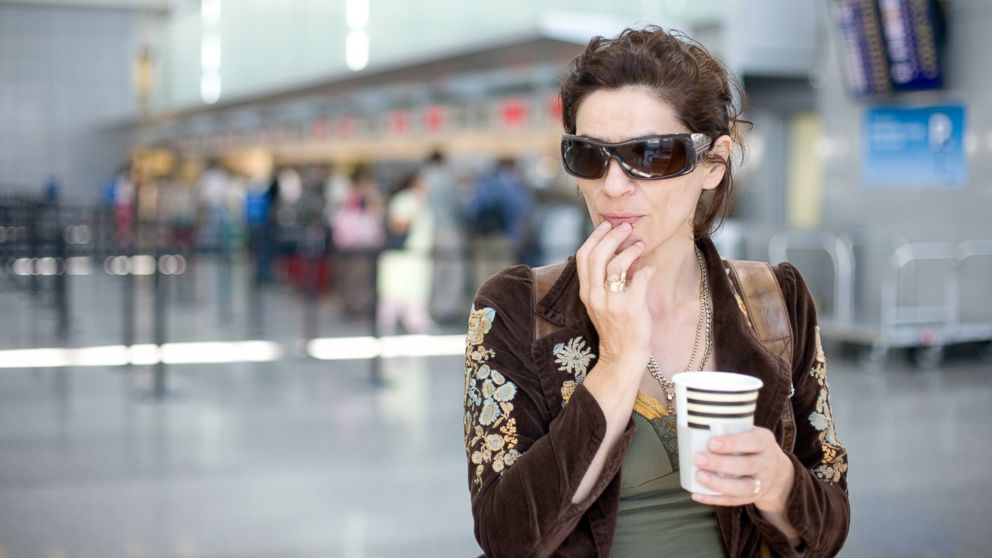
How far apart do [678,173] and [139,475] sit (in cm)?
406

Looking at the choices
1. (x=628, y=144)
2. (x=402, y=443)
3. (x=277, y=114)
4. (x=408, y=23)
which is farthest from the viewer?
(x=277, y=114)

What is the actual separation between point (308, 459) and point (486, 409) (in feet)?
12.8

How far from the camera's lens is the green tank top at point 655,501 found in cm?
165

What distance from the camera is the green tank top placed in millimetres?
1646

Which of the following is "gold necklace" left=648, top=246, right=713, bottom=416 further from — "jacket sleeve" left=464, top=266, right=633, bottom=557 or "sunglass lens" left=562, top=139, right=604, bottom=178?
"sunglass lens" left=562, top=139, right=604, bottom=178

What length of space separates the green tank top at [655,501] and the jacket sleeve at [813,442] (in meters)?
0.11

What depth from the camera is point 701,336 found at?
5.77ft

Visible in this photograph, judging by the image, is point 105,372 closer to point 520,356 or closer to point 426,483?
point 426,483

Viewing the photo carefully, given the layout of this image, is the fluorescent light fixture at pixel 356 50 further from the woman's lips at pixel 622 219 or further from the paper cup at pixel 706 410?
the paper cup at pixel 706 410

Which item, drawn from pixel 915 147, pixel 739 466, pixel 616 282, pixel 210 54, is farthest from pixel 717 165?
pixel 210 54

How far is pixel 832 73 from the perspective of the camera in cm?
1062

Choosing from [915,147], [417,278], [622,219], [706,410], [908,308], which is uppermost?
[915,147]

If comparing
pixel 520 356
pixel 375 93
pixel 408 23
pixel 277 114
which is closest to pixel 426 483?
pixel 520 356

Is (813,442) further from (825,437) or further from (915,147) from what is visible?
(915,147)
